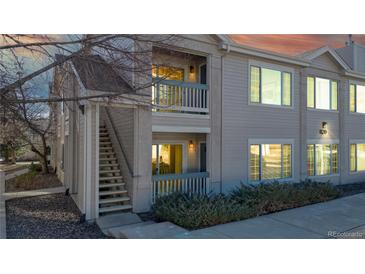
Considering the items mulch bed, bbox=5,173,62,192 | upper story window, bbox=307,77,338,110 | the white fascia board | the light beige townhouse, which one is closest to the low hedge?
the light beige townhouse

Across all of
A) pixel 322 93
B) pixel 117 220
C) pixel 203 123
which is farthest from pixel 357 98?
pixel 117 220

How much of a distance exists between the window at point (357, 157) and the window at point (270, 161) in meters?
4.81

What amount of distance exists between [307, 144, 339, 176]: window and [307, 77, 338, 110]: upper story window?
6.04 ft

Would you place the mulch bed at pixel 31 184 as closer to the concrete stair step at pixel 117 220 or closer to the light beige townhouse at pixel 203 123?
the light beige townhouse at pixel 203 123

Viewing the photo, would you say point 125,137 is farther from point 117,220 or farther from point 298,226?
point 298,226

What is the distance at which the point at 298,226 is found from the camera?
6352 mm

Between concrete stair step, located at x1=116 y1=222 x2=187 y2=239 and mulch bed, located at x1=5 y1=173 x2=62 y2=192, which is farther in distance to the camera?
mulch bed, located at x1=5 y1=173 x2=62 y2=192

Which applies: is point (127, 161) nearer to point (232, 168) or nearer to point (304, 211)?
point (232, 168)

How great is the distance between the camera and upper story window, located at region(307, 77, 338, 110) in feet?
38.2

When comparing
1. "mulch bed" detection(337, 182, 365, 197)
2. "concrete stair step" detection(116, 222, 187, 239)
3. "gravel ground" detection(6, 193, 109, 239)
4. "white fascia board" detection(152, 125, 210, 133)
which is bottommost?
"gravel ground" detection(6, 193, 109, 239)

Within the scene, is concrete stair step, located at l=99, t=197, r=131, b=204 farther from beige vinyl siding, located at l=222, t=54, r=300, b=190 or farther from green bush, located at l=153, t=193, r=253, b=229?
beige vinyl siding, located at l=222, t=54, r=300, b=190

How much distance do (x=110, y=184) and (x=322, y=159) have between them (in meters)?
9.59

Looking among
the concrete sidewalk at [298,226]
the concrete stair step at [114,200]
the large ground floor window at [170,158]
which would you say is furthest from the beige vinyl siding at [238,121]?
the concrete stair step at [114,200]

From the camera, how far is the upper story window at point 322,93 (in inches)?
458
